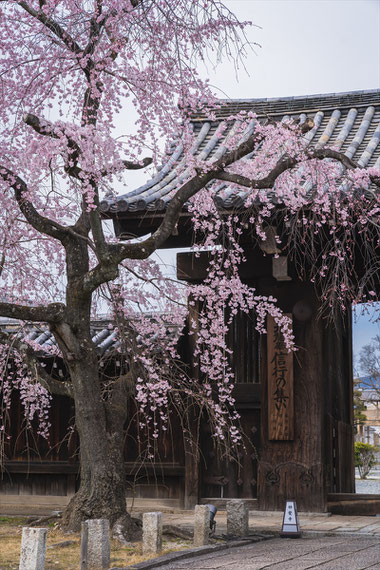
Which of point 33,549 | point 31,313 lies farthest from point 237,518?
point 33,549

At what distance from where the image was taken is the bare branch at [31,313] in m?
9.04

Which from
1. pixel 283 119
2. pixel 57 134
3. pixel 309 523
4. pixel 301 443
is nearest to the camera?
pixel 57 134

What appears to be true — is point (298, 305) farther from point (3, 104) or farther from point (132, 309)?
point (3, 104)

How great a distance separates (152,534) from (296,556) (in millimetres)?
1544

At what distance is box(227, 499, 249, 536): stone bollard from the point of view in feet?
33.4

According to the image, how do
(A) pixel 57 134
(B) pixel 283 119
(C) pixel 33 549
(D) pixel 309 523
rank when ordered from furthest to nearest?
1. (B) pixel 283 119
2. (D) pixel 309 523
3. (A) pixel 57 134
4. (C) pixel 33 549

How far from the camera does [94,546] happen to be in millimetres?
7652

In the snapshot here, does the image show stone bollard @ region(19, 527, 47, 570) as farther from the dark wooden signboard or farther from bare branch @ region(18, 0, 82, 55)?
the dark wooden signboard

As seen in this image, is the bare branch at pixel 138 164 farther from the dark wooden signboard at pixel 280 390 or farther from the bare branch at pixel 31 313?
the dark wooden signboard at pixel 280 390

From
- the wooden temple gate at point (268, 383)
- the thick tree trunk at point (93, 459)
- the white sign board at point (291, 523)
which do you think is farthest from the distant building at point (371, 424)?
the thick tree trunk at point (93, 459)

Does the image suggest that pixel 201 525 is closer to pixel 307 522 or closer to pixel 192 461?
pixel 307 522

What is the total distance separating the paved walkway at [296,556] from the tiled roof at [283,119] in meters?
4.91

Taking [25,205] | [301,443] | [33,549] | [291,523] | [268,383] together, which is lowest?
[291,523]

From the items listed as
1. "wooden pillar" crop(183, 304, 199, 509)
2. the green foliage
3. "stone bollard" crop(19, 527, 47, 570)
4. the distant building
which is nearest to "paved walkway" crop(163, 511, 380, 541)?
"wooden pillar" crop(183, 304, 199, 509)
